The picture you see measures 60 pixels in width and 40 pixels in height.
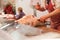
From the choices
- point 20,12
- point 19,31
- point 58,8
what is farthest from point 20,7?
point 58,8

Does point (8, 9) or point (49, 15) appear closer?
point (49, 15)

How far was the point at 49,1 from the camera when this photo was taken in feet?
3.93

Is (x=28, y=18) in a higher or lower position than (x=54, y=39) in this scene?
higher

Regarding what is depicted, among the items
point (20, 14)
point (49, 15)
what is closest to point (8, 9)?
point (20, 14)

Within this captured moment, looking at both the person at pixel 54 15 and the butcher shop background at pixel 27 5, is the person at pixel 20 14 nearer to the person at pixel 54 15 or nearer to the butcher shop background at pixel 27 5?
the butcher shop background at pixel 27 5

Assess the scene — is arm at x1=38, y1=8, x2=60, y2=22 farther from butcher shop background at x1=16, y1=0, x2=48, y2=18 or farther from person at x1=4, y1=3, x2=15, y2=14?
person at x1=4, y1=3, x2=15, y2=14

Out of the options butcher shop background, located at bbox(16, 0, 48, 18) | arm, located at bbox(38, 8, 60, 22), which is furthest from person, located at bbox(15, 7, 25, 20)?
arm, located at bbox(38, 8, 60, 22)

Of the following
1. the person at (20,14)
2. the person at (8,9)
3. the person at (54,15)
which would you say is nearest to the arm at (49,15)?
the person at (54,15)

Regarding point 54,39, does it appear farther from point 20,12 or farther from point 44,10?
point 20,12

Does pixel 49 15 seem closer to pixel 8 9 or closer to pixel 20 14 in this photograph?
pixel 20 14

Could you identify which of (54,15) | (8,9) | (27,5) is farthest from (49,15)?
(8,9)

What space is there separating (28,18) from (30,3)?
13cm

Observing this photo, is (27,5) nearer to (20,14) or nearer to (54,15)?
(20,14)

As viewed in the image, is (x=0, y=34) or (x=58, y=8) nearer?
(x=58, y=8)
